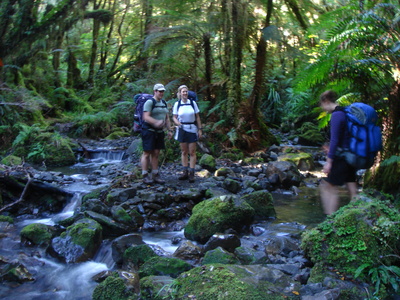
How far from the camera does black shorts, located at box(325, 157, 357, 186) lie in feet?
13.0

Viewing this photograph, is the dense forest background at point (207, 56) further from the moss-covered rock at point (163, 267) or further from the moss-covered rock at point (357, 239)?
the moss-covered rock at point (163, 267)

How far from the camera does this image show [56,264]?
4.53 metres

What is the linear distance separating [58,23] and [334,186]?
1020cm

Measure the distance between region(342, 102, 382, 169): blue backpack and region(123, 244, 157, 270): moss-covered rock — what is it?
7.97 feet

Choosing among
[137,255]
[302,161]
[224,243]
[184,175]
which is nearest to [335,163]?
[224,243]

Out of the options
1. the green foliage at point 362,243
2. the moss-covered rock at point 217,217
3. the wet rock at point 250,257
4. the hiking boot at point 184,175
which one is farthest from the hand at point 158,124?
the green foliage at point 362,243

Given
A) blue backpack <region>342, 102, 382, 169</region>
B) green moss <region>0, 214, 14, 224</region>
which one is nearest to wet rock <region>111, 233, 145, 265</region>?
green moss <region>0, 214, 14, 224</region>

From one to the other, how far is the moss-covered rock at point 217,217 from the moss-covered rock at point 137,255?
881mm

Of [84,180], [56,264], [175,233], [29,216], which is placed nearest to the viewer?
[56,264]

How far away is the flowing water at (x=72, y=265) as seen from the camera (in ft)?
12.9

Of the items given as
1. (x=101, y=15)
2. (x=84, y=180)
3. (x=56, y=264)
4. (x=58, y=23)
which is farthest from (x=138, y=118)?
(x=101, y=15)

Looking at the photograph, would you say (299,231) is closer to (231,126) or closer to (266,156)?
(266,156)

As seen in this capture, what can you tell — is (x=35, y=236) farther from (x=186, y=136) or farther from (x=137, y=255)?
(x=186, y=136)

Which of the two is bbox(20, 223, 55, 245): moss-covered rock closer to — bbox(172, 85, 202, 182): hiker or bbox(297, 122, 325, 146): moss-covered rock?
bbox(172, 85, 202, 182): hiker
